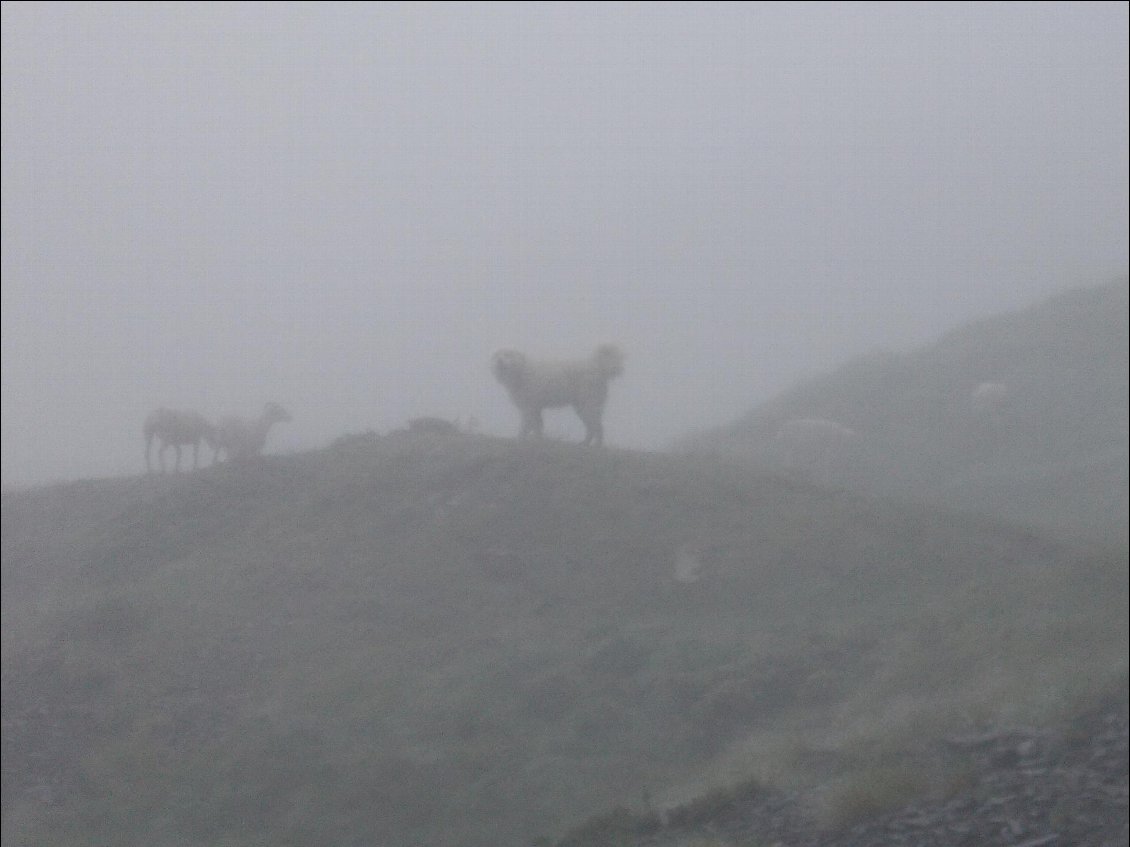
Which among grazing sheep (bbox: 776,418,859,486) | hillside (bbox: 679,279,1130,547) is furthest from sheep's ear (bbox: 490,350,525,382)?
grazing sheep (bbox: 776,418,859,486)

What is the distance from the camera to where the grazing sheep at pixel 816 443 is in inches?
1457

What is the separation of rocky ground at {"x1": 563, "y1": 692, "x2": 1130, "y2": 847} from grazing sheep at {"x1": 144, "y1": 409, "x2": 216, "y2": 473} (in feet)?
70.6

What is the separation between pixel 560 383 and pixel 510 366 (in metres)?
0.83

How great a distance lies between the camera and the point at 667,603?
2061cm

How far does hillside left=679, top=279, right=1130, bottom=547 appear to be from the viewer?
3466 centimetres

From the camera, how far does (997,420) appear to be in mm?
40031

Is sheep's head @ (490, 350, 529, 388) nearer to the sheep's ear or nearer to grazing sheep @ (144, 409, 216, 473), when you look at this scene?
the sheep's ear

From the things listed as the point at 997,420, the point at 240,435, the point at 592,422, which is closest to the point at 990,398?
the point at 997,420

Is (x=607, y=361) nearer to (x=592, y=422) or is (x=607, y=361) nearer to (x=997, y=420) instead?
(x=592, y=422)

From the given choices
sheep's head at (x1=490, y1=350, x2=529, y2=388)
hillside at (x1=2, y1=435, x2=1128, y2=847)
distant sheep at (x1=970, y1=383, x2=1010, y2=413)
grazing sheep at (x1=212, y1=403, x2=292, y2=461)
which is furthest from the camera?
distant sheep at (x1=970, y1=383, x2=1010, y2=413)

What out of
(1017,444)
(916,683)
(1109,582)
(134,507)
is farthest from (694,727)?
(1017,444)

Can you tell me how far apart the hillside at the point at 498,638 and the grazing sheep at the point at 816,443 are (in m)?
11.5

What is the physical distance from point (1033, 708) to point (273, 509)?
12.1 m

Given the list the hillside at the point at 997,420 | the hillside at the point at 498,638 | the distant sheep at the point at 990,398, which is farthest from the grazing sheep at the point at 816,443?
the hillside at the point at 498,638
